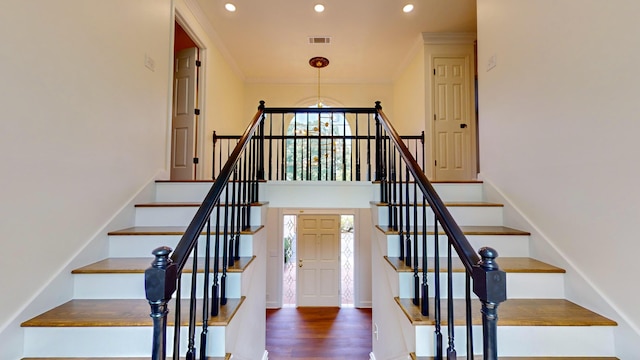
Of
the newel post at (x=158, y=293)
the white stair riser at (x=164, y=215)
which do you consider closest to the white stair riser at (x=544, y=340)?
the newel post at (x=158, y=293)

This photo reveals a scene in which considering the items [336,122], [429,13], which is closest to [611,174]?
[429,13]

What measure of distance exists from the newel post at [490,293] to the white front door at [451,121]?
12.2 feet

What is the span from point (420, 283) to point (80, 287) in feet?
6.59

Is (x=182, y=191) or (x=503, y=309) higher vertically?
(x=182, y=191)

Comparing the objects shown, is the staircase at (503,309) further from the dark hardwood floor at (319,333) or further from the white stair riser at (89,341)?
the dark hardwood floor at (319,333)

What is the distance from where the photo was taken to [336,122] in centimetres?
612

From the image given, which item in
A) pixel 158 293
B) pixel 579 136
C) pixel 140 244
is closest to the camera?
pixel 158 293

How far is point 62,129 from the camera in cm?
165

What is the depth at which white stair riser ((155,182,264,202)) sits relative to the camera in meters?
2.62

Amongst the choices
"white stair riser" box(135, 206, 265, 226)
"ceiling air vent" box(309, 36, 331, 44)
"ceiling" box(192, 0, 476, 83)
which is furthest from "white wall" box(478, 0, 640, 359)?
"ceiling air vent" box(309, 36, 331, 44)

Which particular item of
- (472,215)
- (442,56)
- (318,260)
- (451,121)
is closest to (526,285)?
(472,215)

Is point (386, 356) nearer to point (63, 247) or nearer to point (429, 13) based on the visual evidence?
point (63, 247)

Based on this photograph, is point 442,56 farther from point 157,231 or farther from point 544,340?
point 157,231

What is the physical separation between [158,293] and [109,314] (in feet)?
2.88
